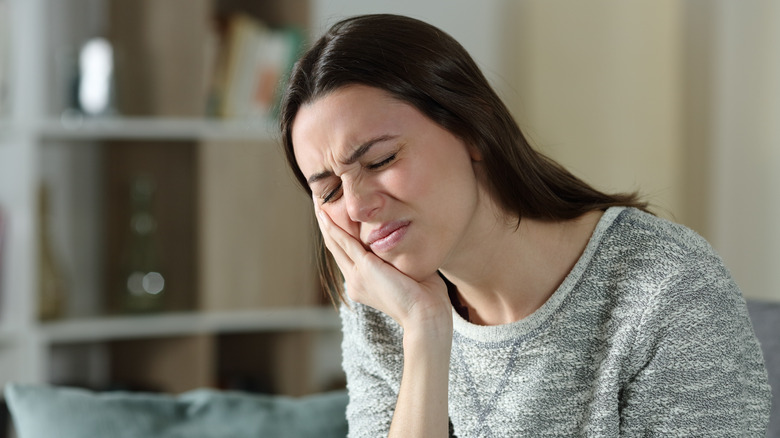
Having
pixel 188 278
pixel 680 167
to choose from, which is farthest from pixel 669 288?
pixel 188 278

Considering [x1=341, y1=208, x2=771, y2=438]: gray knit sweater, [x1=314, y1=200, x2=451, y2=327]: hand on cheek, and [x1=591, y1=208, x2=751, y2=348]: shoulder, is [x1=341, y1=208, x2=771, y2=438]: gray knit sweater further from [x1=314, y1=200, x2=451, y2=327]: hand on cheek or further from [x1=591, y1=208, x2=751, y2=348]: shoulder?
[x1=314, y1=200, x2=451, y2=327]: hand on cheek

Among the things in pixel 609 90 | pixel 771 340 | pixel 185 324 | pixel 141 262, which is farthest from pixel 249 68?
pixel 771 340

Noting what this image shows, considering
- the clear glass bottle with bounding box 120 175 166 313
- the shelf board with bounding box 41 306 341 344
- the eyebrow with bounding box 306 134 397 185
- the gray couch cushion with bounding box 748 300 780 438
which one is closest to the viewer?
the eyebrow with bounding box 306 134 397 185

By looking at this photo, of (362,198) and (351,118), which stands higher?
(351,118)

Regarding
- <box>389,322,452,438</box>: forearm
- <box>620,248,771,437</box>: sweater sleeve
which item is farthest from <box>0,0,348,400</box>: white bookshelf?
<box>620,248,771,437</box>: sweater sleeve

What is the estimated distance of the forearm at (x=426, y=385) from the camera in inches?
51.8

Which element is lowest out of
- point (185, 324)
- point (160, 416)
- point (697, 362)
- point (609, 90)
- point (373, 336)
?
point (185, 324)

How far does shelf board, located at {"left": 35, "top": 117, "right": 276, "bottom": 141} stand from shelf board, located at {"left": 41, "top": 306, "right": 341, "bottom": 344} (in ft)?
1.63

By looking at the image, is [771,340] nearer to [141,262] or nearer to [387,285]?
[387,285]

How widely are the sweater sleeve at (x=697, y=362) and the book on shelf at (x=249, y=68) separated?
1.67 m

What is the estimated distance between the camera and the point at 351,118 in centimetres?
119

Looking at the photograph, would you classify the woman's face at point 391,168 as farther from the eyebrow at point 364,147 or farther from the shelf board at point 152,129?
the shelf board at point 152,129

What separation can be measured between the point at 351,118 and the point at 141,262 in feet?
5.49

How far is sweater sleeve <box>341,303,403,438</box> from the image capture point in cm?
148
